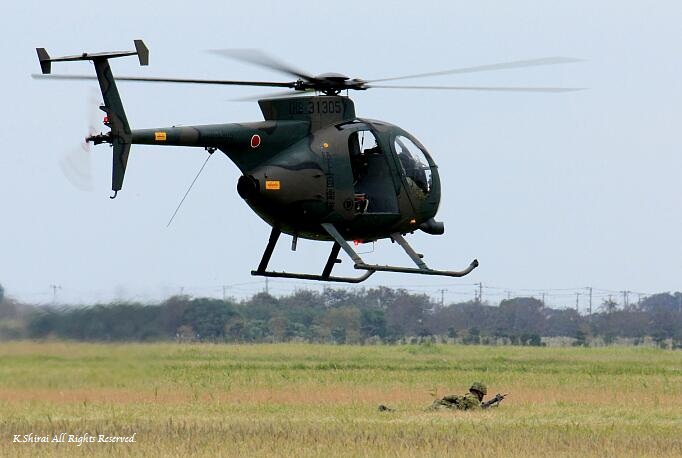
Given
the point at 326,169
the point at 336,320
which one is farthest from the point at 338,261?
the point at 336,320

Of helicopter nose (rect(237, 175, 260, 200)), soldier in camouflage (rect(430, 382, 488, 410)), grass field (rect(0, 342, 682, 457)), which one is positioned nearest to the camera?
grass field (rect(0, 342, 682, 457))

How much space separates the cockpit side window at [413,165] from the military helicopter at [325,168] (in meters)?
0.02

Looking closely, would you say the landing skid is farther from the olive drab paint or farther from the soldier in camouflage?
the soldier in camouflage

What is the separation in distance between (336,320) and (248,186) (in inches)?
2295

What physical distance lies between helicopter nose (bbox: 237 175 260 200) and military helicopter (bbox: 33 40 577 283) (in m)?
0.02

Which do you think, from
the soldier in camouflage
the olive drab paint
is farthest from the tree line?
the soldier in camouflage

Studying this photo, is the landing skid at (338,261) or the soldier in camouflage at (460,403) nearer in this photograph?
the landing skid at (338,261)

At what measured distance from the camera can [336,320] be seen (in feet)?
265

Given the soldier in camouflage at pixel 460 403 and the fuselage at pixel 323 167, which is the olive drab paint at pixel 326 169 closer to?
the fuselage at pixel 323 167

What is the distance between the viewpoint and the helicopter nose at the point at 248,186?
74.4ft

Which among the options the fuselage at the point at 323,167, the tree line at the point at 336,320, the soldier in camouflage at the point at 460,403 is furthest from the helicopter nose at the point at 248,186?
the soldier in camouflage at the point at 460,403

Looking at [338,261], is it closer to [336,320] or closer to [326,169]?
[326,169]

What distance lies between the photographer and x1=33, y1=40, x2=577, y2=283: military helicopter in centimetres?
2278

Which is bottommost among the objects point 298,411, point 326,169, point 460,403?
point 298,411
